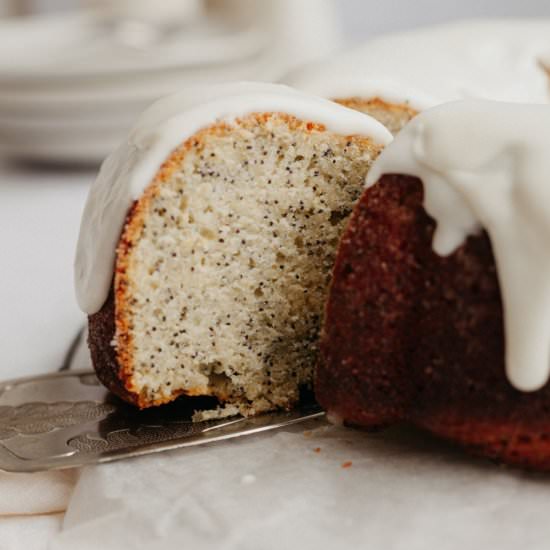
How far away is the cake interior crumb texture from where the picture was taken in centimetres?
128

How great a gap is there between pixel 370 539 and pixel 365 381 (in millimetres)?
220

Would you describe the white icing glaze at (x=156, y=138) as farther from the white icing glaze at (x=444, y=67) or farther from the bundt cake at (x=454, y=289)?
the white icing glaze at (x=444, y=67)

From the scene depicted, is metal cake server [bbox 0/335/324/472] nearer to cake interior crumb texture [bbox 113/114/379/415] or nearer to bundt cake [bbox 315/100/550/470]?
cake interior crumb texture [bbox 113/114/379/415]

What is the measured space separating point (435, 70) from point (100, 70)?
0.98 m

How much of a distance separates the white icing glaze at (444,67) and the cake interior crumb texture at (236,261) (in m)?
0.40

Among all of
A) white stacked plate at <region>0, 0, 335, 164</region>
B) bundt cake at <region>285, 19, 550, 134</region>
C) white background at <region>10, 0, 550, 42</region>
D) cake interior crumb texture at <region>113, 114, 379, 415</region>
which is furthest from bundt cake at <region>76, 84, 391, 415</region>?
white background at <region>10, 0, 550, 42</region>

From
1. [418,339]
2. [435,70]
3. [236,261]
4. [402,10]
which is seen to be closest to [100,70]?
[435,70]

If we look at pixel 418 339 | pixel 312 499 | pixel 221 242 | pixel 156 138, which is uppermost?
pixel 156 138

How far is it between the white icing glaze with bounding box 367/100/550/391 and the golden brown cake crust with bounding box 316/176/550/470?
2 cm

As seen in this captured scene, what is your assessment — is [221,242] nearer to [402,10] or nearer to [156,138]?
[156,138]

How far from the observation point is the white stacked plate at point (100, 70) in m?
2.54

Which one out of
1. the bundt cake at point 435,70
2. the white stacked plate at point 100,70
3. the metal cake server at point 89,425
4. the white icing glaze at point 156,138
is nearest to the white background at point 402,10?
the white stacked plate at point 100,70

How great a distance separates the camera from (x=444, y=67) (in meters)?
1.91

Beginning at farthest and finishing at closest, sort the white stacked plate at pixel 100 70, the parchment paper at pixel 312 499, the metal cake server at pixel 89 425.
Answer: the white stacked plate at pixel 100 70 → the metal cake server at pixel 89 425 → the parchment paper at pixel 312 499
